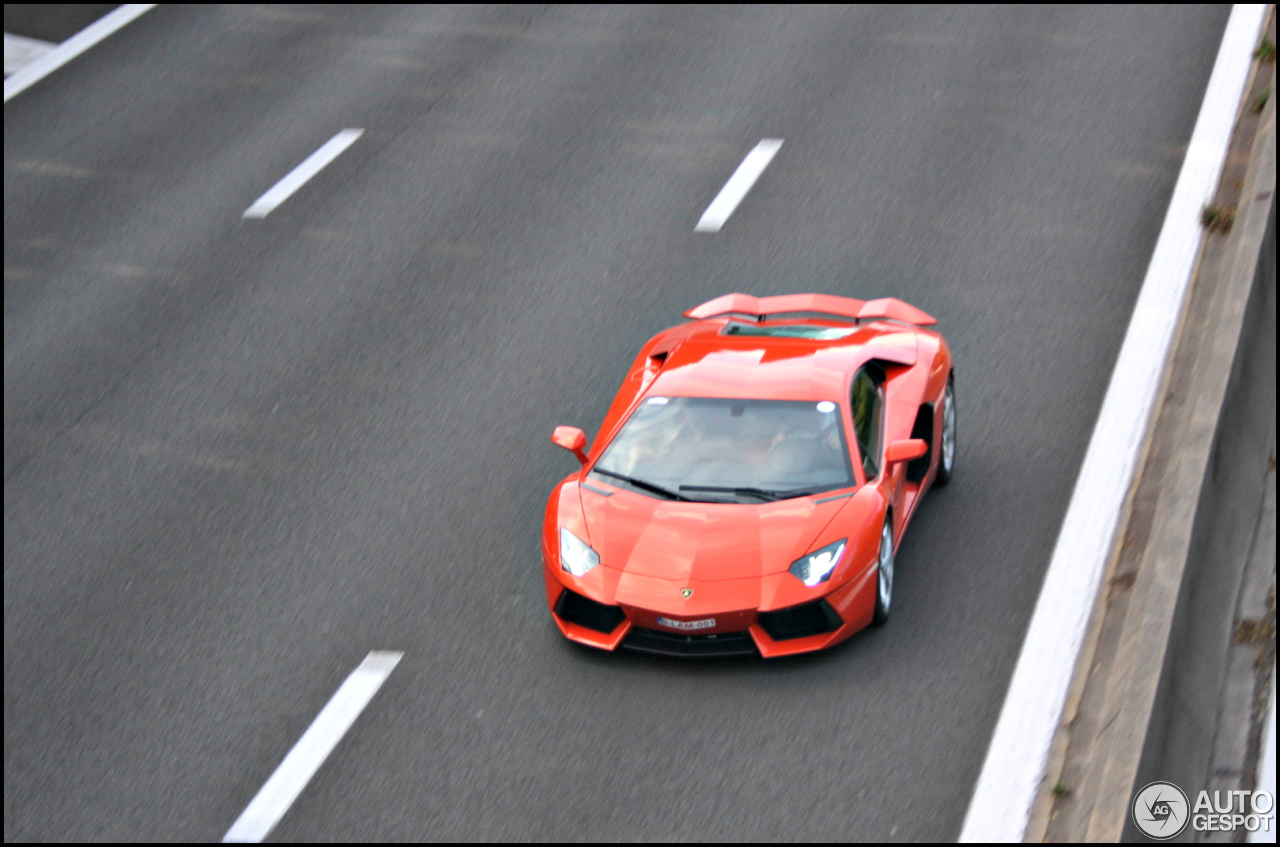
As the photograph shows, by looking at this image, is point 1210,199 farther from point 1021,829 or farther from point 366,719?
point 366,719

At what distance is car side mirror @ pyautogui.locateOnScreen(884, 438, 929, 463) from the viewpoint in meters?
7.48

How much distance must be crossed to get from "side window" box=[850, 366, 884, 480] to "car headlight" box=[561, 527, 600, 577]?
5.20 ft

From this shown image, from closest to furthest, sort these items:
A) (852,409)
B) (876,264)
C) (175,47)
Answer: (852,409), (876,264), (175,47)

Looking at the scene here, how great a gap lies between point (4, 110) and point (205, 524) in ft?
→ 30.5

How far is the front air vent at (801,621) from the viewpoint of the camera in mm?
6973

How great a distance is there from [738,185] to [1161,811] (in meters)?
8.26

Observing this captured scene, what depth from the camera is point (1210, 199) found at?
12.0 m

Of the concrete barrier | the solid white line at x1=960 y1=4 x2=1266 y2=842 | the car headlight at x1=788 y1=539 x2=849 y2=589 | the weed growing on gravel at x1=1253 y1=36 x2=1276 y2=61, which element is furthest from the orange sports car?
the weed growing on gravel at x1=1253 y1=36 x2=1276 y2=61

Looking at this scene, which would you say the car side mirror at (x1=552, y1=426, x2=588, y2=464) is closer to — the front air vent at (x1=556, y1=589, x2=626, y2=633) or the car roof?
the car roof

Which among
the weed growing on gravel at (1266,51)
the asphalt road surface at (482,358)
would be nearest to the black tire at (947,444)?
the asphalt road surface at (482,358)

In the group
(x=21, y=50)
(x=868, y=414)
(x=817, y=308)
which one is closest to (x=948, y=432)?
(x=868, y=414)

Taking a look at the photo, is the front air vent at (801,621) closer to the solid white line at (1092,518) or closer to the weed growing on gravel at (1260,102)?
the solid white line at (1092,518)

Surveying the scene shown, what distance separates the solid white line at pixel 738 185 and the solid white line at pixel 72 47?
902 centimetres

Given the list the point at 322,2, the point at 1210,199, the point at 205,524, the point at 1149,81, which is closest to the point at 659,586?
the point at 205,524
